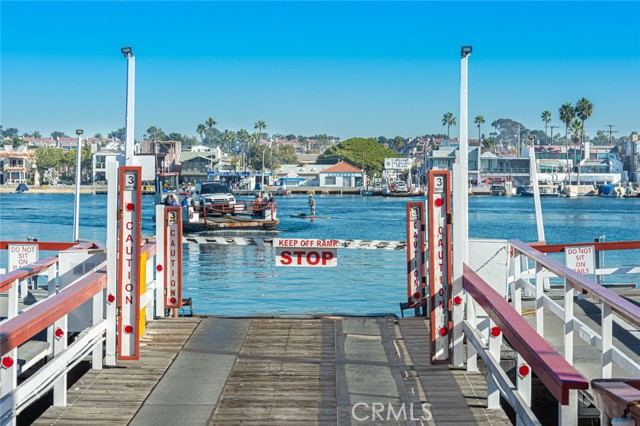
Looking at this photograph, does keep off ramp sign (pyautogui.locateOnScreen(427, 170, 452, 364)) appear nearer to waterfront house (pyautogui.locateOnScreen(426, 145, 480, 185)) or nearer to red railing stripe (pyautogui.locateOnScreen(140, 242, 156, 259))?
red railing stripe (pyautogui.locateOnScreen(140, 242, 156, 259))

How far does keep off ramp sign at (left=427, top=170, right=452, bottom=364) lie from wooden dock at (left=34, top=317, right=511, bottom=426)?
0.26m

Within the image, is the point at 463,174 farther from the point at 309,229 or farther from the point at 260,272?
the point at 309,229

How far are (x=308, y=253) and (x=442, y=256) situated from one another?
304cm

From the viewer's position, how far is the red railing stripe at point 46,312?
6125 mm

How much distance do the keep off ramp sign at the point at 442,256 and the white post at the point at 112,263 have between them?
123 inches

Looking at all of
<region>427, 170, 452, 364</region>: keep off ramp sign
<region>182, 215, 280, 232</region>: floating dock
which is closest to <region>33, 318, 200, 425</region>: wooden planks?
<region>427, 170, 452, 364</region>: keep off ramp sign

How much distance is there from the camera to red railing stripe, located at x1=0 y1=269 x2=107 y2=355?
6125mm

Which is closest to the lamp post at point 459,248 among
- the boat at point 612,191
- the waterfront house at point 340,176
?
the boat at point 612,191

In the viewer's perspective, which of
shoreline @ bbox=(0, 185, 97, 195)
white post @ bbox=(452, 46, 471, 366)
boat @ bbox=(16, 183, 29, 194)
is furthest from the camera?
shoreline @ bbox=(0, 185, 97, 195)

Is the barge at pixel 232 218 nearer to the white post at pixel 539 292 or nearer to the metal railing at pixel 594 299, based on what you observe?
the metal railing at pixel 594 299

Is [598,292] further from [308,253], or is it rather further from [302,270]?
[302,270]

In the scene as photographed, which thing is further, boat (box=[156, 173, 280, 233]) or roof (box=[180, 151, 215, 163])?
roof (box=[180, 151, 215, 163])

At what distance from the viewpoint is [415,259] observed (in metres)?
13.3

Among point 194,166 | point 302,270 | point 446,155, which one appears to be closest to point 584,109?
point 446,155
